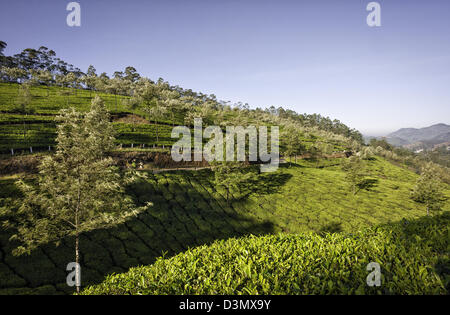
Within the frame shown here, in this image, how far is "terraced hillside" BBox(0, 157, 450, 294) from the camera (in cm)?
1670

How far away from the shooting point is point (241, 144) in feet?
156

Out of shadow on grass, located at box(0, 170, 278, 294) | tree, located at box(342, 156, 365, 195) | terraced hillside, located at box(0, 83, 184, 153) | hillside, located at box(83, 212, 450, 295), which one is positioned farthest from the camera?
tree, located at box(342, 156, 365, 195)

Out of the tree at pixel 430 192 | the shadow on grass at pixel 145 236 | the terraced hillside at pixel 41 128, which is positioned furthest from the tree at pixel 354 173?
the terraced hillside at pixel 41 128

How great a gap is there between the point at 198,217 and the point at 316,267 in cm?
2648

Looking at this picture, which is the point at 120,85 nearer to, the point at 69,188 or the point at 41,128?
the point at 41,128

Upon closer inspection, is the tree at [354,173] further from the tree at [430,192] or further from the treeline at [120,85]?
the treeline at [120,85]

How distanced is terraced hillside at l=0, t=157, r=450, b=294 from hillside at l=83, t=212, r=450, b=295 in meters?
11.4

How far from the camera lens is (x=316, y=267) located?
221 inches

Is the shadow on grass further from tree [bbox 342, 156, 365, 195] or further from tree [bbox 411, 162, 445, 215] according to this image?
Result: tree [bbox 411, 162, 445, 215]

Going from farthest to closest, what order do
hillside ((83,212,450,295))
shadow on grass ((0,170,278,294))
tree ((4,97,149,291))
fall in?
shadow on grass ((0,170,278,294))
tree ((4,97,149,291))
hillside ((83,212,450,295))

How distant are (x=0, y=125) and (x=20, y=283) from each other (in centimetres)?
5026

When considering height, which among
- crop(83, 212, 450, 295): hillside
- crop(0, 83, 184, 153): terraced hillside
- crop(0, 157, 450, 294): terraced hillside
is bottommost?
crop(0, 157, 450, 294): terraced hillside

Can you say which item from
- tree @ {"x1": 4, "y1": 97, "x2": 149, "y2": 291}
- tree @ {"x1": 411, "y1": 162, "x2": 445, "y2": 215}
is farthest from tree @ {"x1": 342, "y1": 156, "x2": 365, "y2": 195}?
tree @ {"x1": 4, "y1": 97, "x2": 149, "y2": 291}

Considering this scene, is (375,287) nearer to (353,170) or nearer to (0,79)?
(353,170)
